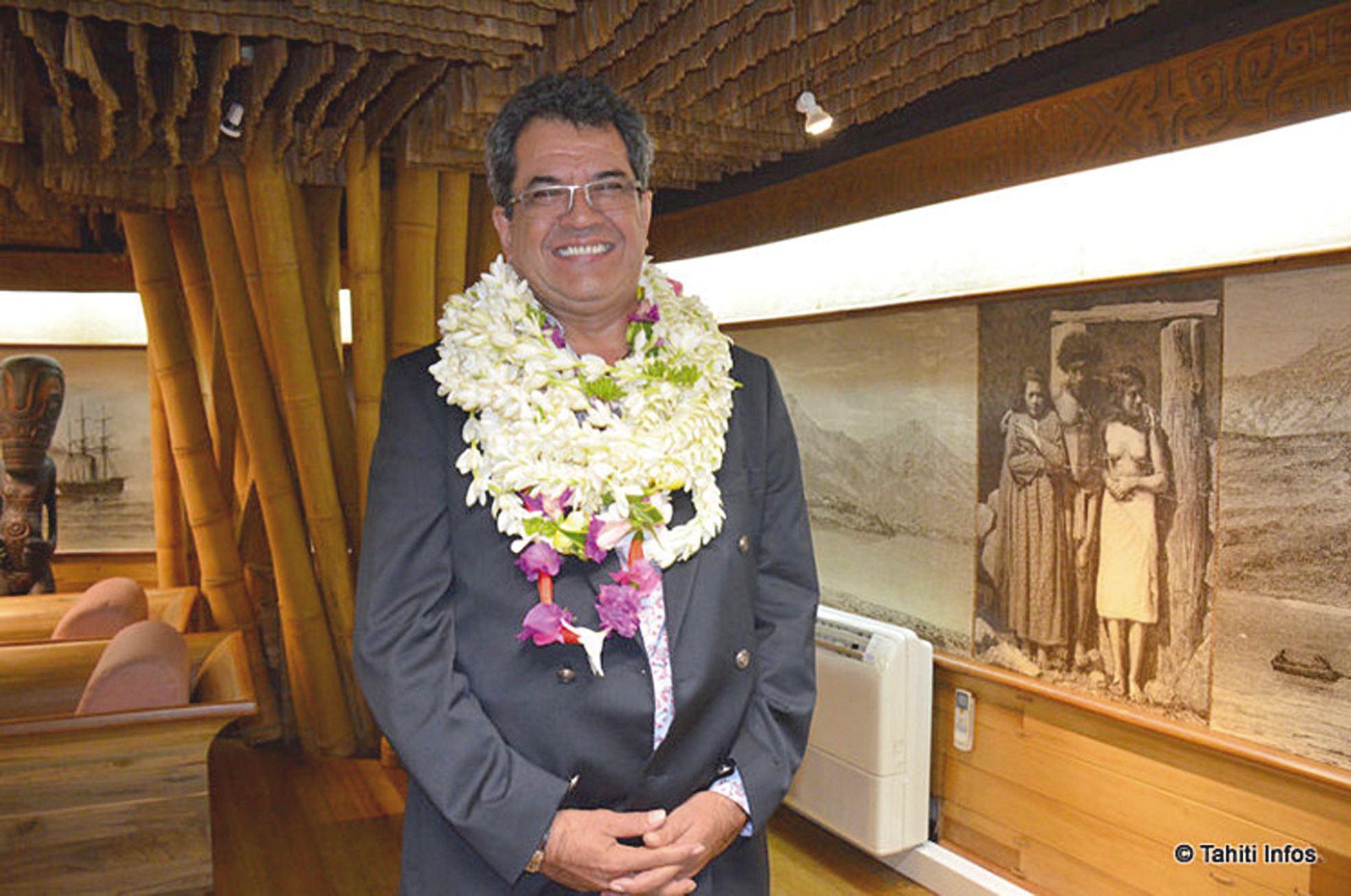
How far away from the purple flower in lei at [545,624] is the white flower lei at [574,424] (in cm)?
10

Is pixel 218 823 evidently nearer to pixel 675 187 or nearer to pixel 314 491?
pixel 314 491

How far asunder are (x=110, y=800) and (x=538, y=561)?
2.22m

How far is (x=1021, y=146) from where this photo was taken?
10.2 feet

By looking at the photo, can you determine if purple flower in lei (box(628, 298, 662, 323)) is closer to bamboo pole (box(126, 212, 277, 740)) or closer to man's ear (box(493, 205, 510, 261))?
man's ear (box(493, 205, 510, 261))

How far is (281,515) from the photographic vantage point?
4.77m

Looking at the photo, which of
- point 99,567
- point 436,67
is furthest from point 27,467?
point 436,67

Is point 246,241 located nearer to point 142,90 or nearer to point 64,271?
point 142,90

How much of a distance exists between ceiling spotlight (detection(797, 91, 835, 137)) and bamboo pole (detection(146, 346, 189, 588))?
4.46m

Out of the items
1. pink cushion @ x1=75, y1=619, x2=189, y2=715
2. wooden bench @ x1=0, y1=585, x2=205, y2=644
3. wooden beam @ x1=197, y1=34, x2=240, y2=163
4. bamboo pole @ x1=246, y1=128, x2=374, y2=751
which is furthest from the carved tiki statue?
pink cushion @ x1=75, y1=619, x2=189, y2=715

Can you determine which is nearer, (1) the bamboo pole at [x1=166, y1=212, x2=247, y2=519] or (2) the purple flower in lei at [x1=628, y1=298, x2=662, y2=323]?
(2) the purple flower in lei at [x1=628, y1=298, x2=662, y2=323]

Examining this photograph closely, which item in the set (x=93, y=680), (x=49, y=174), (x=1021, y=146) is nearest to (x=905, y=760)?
(x=1021, y=146)

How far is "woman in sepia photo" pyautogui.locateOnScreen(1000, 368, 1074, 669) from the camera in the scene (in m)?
3.18

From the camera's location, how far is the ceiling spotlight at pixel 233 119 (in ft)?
12.3

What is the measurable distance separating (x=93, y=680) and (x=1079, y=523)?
3.06 metres
